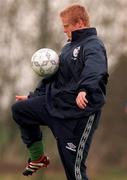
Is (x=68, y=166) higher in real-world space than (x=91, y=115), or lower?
lower

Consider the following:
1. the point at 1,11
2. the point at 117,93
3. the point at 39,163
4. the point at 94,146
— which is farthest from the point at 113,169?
the point at 39,163

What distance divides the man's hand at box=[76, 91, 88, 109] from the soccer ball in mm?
657

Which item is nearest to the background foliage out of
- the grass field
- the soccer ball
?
the grass field

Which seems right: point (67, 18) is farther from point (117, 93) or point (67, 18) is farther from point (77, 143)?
point (117, 93)

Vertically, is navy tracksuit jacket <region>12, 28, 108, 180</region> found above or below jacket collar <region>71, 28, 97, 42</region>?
below

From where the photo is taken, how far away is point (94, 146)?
30.8 metres

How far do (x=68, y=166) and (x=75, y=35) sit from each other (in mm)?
1406

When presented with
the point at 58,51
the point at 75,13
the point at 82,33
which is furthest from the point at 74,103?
the point at 58,51

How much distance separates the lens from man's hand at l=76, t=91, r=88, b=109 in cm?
709

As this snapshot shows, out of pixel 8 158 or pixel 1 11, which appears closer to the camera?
pixel 1 11

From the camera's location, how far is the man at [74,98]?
7.27 metres

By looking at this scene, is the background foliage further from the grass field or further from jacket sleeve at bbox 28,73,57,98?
jacket sleeve at bbox 28,73,57,98

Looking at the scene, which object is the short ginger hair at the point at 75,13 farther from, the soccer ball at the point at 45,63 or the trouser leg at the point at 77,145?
the trouser leg at the point at 77,145

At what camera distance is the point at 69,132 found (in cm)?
747
